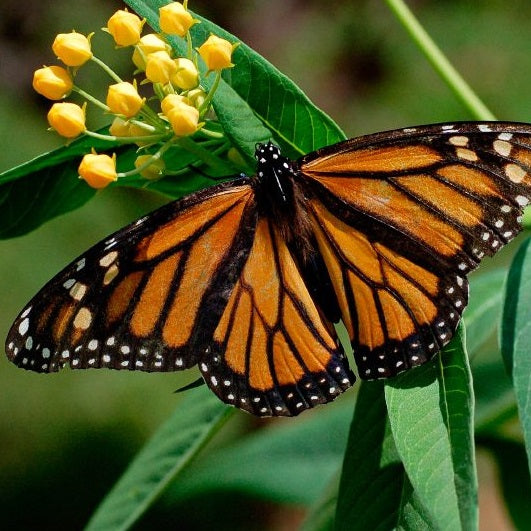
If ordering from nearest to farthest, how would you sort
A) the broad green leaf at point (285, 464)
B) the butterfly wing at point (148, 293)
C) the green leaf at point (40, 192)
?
the butterfly wing at point (148, 293) < the green leaf at point (40, 192) < the broad green leaf at point (285, 464)

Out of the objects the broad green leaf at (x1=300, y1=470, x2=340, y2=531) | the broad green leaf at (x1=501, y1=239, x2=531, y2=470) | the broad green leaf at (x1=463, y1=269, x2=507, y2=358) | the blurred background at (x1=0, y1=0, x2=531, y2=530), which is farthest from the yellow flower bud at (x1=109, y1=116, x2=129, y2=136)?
the blurred background at (x1=0, y1=0, x2=531, y2=530)

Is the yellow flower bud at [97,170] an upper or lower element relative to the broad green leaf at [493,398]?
upper

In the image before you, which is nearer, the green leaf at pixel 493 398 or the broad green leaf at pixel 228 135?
the broad green leaf at pixel 228 135

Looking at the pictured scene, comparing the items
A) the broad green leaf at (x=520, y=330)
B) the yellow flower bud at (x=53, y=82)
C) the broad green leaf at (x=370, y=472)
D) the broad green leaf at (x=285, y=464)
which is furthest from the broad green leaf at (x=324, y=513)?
the yellow flower bud at (x=53, y=82)

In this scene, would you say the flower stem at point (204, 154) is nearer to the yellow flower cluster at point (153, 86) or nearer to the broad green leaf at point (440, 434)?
the yellow flower cluster at point (153, 86)

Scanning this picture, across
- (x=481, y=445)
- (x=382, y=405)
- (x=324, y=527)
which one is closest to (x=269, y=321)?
(x=382, y=405)

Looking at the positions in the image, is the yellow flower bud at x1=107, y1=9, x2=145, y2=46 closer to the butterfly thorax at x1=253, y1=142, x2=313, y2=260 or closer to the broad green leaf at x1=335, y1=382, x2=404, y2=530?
the butterfly thorax at x1=253, y1=142, x2=313, y2=260

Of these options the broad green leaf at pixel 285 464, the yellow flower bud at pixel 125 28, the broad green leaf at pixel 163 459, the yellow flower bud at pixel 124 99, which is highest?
the yellow flower bud at pixel 125 28
